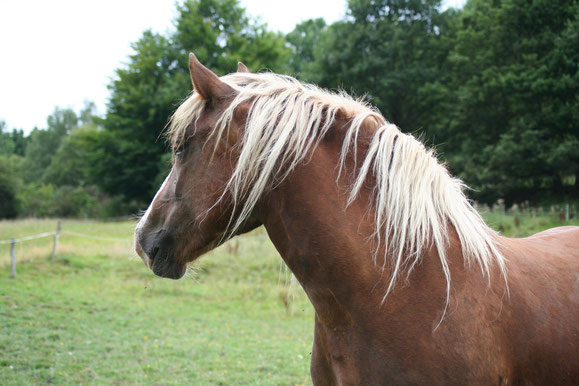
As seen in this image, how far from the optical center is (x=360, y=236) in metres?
1.79

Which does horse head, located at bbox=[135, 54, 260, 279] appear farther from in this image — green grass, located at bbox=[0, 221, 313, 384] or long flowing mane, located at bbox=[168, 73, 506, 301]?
green grass, located at bbox=[0, 221, 313, 384]

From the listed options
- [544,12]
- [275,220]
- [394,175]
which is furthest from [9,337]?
[544,12]

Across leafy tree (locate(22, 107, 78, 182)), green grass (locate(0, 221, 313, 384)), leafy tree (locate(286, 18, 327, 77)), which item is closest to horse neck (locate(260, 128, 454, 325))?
green grass (locate(0, 221, 313, 384))

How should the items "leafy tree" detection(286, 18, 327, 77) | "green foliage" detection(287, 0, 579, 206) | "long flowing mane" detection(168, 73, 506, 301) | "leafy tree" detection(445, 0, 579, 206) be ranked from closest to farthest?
"long flowing mane" detection(168, 73, 506, 301) → "leafy tree" detection(445, 0, 579, 206) → "green foliage" detection(287, 0, 579, 206) → "leafy tree" detection(286, 18, 327, 77)

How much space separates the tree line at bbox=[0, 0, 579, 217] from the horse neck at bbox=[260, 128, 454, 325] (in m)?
19.0

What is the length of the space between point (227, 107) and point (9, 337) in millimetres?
7128

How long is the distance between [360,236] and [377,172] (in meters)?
0.30

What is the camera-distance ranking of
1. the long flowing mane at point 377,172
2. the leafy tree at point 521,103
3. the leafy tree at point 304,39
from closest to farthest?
1. the long flowing mane at point 377,172
2. the leafy tree at point 521,103
3. the leafy tree at point 304,39

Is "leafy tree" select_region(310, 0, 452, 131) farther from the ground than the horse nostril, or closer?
farther from the ground

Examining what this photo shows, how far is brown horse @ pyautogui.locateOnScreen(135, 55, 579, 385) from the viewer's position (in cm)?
167

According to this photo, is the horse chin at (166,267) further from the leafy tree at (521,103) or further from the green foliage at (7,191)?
the green foliage at (7,191)

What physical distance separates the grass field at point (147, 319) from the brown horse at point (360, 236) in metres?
0.48

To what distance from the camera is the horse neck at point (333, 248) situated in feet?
5.65

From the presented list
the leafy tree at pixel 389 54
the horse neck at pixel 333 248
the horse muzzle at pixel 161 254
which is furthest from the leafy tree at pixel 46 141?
the horse neck at pixel 333 248
